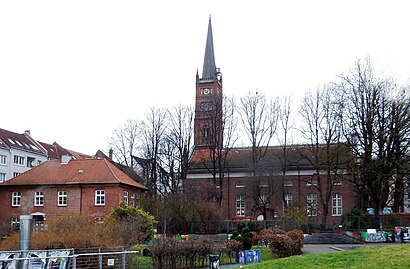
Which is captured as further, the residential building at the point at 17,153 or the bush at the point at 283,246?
the residential building at the point at 17,153

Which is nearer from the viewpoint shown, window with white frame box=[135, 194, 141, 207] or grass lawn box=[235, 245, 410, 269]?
grass lawn box=[235, 245, 410, 269]

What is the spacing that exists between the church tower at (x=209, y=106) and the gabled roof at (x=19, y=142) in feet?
77.2

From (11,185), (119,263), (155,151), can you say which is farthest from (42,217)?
(119,263)

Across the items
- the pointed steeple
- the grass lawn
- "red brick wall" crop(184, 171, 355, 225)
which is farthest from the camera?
the pointed steeple

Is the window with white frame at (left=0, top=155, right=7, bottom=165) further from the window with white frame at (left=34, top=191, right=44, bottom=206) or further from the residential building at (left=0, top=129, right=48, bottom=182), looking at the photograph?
the window with white frame at (left=34, top=191, right=44, bottom=206)

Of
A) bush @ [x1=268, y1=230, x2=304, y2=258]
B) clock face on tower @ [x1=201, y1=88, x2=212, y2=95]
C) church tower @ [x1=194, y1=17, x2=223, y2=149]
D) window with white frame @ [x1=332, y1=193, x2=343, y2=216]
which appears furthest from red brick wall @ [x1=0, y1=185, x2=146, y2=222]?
clock face on tower @ [x1=201, y1=88, x2=212, y2=95]

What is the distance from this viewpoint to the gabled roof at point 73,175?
157 ft

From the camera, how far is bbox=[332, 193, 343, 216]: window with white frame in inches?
2542

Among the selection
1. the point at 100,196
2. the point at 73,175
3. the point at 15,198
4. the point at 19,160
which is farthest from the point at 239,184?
the point at 19,160

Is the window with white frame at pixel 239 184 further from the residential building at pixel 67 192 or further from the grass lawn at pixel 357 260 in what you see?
the grass lawn at pixel 357 260

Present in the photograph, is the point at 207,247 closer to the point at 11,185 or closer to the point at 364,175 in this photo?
the point at 364,175

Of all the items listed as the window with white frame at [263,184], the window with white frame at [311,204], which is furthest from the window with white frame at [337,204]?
the window with white frame at [263,184]

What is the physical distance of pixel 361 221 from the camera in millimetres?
46062

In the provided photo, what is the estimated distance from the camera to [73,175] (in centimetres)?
4931
